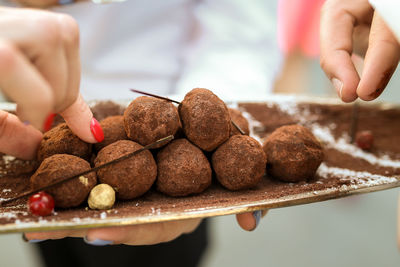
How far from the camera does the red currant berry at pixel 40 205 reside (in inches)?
21.1

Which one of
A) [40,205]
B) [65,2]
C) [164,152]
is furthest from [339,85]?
[65,2]

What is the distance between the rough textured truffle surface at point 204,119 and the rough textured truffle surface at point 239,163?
2cm

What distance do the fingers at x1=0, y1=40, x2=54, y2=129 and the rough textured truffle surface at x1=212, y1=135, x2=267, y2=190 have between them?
0.32m

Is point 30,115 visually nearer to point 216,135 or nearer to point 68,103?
point 68,103

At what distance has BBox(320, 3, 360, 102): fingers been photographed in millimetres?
638

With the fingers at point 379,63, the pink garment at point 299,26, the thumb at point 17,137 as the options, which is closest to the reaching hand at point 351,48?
the fingers at point 379,63

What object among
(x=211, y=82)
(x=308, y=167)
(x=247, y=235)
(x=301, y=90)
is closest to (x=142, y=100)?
(x=308, y=167)

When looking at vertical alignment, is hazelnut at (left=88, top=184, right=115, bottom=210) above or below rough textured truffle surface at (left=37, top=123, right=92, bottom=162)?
below

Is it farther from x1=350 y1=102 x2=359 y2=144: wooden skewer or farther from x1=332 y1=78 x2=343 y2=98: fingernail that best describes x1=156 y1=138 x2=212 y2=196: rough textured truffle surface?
x1=350 y1=102 x2=359 y2=144: wooden skewer

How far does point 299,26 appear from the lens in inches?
74.2

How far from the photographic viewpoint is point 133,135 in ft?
2.10

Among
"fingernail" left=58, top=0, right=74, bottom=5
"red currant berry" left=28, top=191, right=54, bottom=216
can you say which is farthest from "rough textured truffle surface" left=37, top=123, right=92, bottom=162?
"fingernail" left=58, top=0, right=74, bottom=5

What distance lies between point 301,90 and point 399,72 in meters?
0.55

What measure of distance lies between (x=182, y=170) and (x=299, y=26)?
5.03ft
